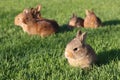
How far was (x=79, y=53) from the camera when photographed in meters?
4.71

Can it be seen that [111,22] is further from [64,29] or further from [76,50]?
[76,50]

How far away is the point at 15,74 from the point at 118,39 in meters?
2.77

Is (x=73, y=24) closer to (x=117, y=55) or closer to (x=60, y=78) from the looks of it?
(x=117, y=55)

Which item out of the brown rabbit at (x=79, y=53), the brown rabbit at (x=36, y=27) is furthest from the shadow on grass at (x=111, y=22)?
the brown rabbit at (x=79, y=53)

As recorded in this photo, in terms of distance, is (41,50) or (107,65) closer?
(107,65)

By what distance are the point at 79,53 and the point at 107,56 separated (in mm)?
970

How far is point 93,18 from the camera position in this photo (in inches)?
344

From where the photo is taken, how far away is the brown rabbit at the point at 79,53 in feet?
15.3

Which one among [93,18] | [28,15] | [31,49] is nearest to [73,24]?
[93,18]

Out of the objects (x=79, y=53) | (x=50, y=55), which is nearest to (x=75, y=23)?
(x=50, y=55)

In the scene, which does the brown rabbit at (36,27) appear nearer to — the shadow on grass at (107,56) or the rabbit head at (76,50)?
the shadow on grass at (107,56)

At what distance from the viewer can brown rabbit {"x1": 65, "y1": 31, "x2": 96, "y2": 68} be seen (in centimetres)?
466

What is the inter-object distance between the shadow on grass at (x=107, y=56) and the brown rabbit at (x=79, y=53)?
378mm

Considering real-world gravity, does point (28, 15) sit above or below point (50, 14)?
above
